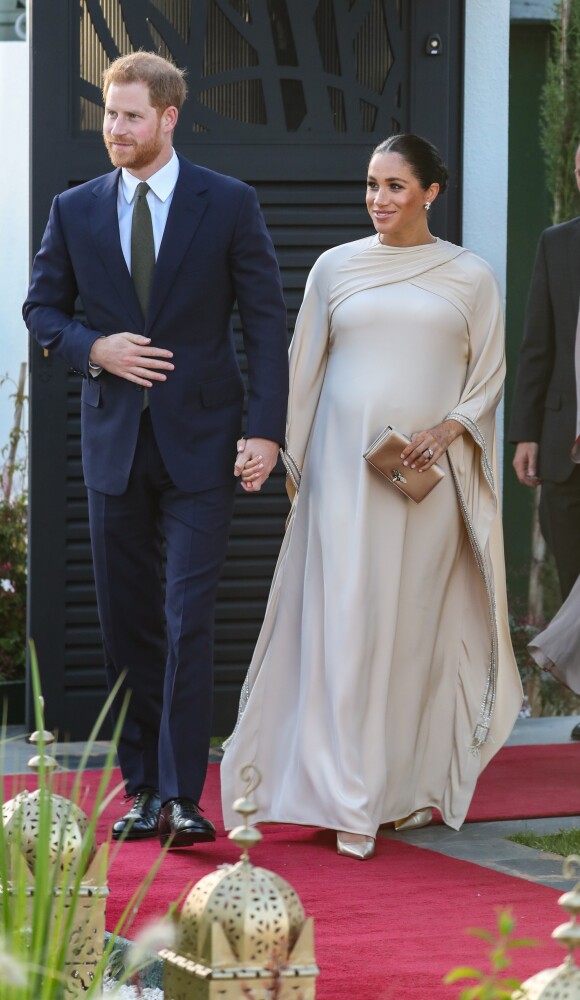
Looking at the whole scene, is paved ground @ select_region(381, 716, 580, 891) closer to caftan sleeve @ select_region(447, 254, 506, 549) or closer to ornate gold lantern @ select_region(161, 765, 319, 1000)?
caftan sleeve @ select_region(447, 254, 506, 549)

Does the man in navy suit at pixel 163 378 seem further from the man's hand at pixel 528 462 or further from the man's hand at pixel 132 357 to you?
the man's hand at pixel 528 462

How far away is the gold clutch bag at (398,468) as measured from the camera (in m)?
4.29

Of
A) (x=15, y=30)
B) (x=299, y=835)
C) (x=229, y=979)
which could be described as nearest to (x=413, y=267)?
(x=299, y=835)

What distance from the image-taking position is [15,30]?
280 inches

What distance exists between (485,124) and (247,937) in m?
5.00

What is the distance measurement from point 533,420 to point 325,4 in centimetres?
167

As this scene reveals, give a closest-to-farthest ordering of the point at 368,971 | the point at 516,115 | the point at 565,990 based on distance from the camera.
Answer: the point at 565,990
the point at 368,971
the point at 516,115

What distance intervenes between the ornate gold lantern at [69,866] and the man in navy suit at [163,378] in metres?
1.89

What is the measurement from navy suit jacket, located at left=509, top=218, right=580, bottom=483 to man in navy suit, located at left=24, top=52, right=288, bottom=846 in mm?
1873

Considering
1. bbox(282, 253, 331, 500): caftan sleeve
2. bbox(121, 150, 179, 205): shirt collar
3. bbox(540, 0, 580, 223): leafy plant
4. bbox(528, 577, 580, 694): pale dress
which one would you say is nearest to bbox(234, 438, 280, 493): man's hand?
bbox(282, 253, 331, 500): caftan sleeve

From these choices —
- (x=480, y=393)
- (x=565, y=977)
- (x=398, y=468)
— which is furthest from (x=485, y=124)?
(x=565, y=977)

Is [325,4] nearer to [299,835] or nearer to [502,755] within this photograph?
[502,755]

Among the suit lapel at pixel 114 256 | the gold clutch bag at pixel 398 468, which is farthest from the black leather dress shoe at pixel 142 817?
the suit lapel at pixel 114 256

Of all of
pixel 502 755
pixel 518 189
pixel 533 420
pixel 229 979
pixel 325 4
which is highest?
pixel 325 4
